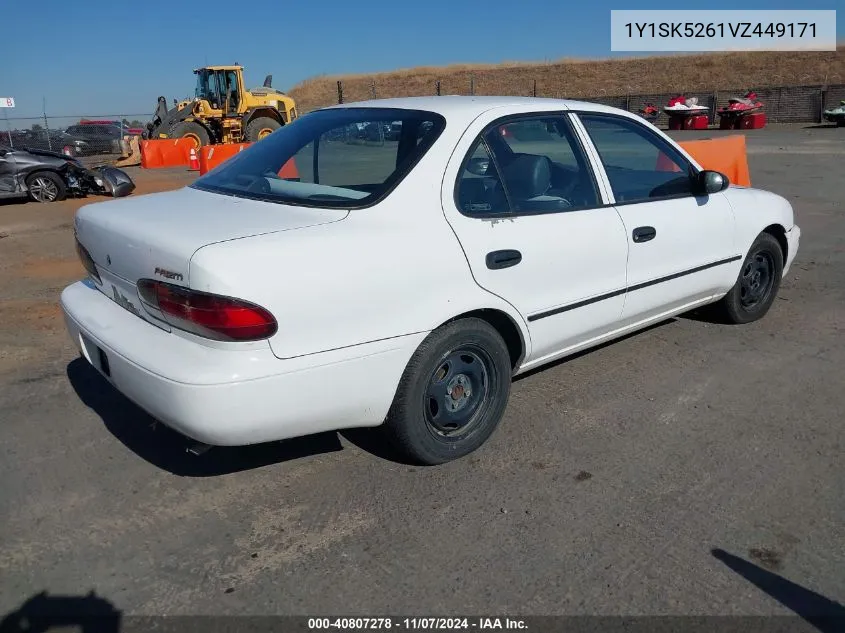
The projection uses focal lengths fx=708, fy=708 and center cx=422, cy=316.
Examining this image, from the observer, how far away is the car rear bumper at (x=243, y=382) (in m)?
2.55

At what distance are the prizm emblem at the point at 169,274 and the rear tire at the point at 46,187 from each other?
11622mm

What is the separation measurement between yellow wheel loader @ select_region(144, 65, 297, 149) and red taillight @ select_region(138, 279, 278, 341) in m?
20.8

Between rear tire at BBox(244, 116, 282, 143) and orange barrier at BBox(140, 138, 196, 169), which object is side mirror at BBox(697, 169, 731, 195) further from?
rear tire at BBox(244, 116, 282, 143)

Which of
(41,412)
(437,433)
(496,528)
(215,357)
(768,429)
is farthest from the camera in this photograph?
(41,412)

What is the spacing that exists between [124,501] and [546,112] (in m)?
2.77

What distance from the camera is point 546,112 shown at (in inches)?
147

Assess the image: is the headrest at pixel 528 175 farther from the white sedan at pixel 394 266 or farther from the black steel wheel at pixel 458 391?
the black steel wheel at pixel 458 391

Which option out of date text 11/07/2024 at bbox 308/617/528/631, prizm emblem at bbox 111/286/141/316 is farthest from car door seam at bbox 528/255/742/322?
prizm emblem at bbox 111/286/141/316

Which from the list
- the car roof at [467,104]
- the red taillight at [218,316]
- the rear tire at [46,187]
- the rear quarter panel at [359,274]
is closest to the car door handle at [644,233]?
the car roof at [467,104]

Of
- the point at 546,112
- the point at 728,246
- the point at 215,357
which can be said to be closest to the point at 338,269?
the point at 215,357

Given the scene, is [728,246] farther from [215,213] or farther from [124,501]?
[124,501]

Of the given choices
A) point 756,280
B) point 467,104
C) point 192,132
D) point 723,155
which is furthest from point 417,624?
point 192,132

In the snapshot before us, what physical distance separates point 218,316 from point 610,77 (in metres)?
57.8

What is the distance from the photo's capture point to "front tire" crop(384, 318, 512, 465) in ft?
9.88
